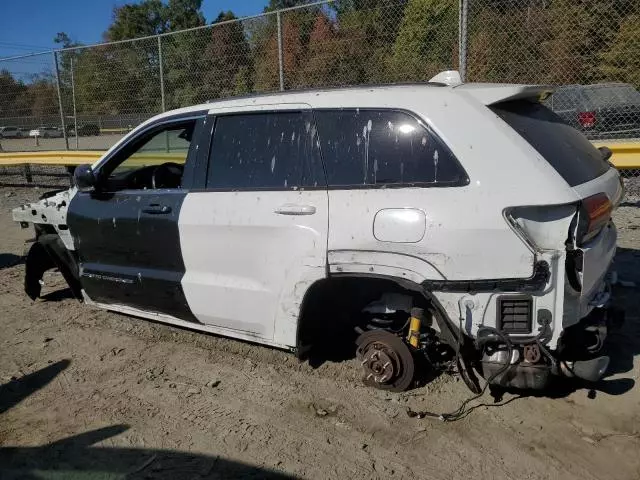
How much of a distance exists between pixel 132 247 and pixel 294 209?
1.47 metres

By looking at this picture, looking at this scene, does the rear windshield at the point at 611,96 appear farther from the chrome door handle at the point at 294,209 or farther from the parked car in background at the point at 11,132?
the parked car in background at the point at 11,132

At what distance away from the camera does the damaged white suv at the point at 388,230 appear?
2.90 m

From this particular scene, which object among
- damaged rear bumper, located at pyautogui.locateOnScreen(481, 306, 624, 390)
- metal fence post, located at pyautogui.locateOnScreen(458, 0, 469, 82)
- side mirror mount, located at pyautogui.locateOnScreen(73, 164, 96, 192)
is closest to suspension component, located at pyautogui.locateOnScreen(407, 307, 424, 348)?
damaged rear bumper, located at pyautogui.locateOnScreen(481, 306, 624, 390)

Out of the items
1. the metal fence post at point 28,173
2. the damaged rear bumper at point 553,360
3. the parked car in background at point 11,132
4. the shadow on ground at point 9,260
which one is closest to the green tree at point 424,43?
the damaged rear bumper at point 553,360

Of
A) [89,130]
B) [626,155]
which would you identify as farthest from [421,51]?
[89,130]

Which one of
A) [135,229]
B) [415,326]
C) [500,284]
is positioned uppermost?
[135,229]

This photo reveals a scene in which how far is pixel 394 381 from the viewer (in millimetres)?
3465

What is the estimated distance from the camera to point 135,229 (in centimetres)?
412

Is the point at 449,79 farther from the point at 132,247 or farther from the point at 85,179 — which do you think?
the point at 85,179

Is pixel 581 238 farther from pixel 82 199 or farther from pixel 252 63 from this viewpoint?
pixel 252 63

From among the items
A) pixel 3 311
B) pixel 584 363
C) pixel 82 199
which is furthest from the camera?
pixel 3 311

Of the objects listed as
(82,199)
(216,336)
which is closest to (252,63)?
(82,199)

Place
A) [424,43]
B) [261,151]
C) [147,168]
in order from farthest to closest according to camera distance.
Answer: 1. [424,43]
2. [147,168]
3. [261,151]

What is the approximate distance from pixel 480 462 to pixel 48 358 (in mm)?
3154
